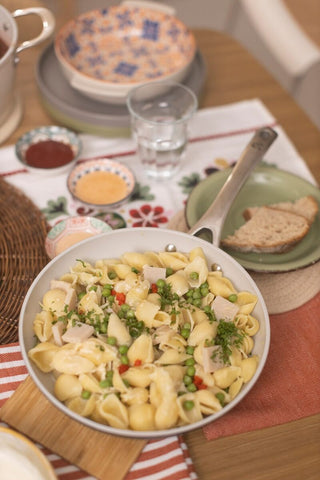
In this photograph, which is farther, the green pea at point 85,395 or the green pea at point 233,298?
the green pea at point 233,298

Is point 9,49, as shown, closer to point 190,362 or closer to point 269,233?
point 269,233

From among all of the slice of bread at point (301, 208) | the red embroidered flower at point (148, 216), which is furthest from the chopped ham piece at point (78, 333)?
the slice of bread at point (301, 208)

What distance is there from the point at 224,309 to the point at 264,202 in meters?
0.52

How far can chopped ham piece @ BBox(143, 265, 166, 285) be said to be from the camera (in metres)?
1.15

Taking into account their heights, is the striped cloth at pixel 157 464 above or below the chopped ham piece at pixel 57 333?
below

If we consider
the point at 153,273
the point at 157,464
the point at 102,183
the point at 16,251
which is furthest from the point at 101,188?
the point at 157,464

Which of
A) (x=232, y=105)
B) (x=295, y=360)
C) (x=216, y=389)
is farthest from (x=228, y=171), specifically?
(x=216, y=389)

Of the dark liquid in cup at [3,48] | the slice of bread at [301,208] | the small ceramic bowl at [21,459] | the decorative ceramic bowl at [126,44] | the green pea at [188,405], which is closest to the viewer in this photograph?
the small ceramic bowl at [21,459]

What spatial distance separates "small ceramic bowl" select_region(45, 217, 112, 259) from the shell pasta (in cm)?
15

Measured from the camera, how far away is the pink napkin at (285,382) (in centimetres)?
105

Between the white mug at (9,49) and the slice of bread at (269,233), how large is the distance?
743 millimetres

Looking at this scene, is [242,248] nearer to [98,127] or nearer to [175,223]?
[175,223]

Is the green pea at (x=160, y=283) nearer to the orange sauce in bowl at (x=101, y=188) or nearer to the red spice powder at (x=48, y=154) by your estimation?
the orange sauce in bowl at (x=101, y=188)

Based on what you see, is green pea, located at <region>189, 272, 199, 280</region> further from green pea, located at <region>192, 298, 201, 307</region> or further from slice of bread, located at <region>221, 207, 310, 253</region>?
slice of bread, located at <region>221, 207, 310, 253</region>
